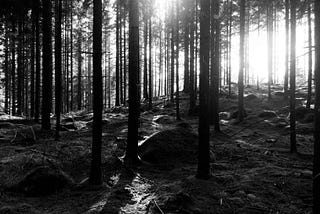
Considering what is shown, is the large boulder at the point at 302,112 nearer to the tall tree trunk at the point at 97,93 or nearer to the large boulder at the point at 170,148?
the large boulder at the point at 170,148

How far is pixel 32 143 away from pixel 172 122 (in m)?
10.8

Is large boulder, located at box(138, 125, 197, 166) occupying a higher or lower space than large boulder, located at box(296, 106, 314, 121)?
lower

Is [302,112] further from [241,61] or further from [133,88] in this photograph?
[133,88]

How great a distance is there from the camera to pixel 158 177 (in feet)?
31.1

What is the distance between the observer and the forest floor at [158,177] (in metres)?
7.11

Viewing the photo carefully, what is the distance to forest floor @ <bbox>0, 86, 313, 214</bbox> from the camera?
23.3 feet

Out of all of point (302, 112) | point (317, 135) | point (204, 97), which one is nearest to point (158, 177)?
point (204, 97)

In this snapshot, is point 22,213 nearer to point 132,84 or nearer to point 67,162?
point 67,162

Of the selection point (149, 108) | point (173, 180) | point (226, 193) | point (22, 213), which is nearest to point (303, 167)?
point (226, 193)

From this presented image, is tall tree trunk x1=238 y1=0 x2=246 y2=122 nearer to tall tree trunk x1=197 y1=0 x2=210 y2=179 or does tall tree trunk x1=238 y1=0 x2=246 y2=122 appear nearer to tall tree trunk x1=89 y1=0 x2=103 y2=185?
tall tree trunk x1=197 y1=0 x2=210 y2=179

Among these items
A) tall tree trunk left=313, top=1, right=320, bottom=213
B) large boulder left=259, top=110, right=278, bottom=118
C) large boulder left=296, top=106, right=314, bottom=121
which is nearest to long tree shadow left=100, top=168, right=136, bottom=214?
tall tree trunk left=313, top=1, right=320, bottom=213

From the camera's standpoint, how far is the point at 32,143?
13.1 meters

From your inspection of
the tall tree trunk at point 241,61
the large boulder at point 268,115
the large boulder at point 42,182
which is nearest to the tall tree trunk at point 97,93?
the large boulder at point 42,182

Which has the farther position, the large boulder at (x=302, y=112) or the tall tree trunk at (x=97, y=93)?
the large boulder at (x=302, y=112)
